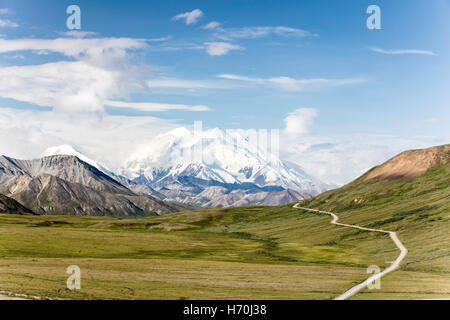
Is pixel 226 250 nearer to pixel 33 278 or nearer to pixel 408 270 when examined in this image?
pixel 408 270

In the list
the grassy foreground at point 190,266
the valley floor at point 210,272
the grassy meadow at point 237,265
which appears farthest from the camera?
the grassy meadow at point 237,265

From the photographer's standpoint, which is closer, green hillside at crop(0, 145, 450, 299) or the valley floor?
the valley floor

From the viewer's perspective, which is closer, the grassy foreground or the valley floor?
the valley floor

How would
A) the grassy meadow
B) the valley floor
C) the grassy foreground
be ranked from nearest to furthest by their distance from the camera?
1. the valley floor
2. the grassy foreground
3. the grassy meadow

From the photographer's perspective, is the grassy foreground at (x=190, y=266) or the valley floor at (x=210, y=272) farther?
the grassy foreground at (x=190, y=266)

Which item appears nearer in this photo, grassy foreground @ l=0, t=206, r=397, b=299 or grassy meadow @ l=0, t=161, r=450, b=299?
grassy foreground @ l=0, t=206, r=397, b=299

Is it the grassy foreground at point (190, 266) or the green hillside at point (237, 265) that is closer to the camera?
the grassy foreground at point (190, 266)

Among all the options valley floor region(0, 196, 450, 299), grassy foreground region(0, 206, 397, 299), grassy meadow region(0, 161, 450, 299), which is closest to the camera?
valley floor region(0, 196, 450, 299)

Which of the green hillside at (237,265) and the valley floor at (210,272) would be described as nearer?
the valley floor at (210,272)

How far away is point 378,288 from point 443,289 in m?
11.4

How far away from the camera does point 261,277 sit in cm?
9781

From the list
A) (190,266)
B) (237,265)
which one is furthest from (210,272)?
(237,265)

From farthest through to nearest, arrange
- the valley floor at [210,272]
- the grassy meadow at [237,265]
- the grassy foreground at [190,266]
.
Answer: the grassy meadow at [237,265]
the grassy foreground at [190,266]
the valley floor at [210,272]
